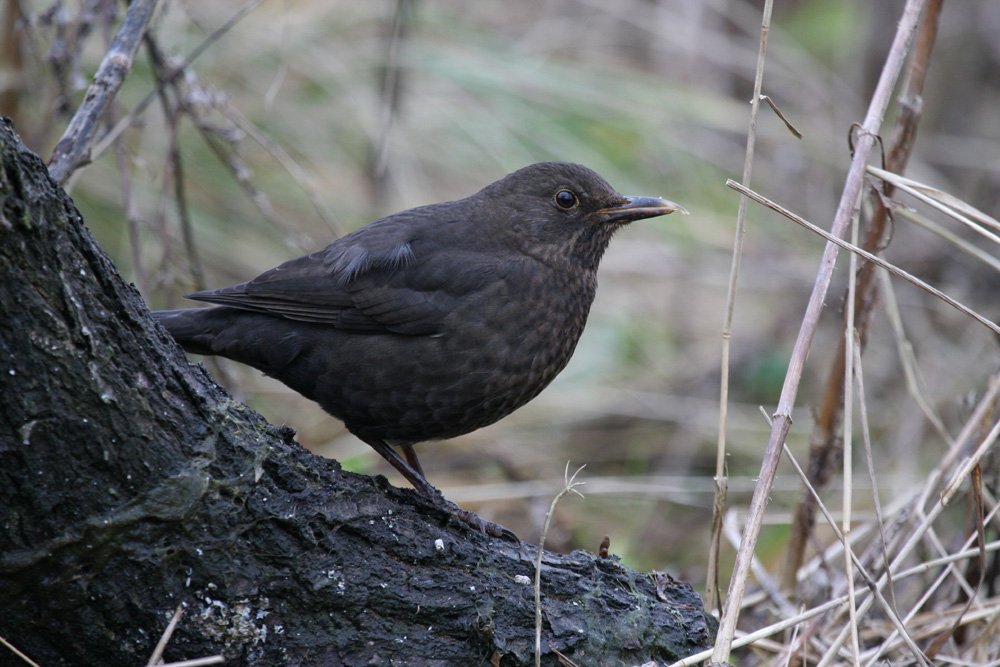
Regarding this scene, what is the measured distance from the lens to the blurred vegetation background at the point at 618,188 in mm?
5344

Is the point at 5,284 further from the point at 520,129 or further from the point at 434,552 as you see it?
the point at 520,129

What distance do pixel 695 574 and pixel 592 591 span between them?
86.8 inches

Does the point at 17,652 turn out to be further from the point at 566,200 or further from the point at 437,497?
the point at 566,200

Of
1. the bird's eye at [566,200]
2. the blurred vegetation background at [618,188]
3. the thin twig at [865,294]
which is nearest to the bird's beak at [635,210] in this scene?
the bird's eye at [566,200]

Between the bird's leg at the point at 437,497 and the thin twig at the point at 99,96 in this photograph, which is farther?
the bird's leg at the point at 437,497

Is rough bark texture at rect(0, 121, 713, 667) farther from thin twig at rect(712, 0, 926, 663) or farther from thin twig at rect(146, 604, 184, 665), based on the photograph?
thin twig at rect(712, 0, 926, 663)

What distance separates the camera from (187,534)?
190 centimetres

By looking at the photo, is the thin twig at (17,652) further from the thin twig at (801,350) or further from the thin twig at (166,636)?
the thin twig at (801,350)

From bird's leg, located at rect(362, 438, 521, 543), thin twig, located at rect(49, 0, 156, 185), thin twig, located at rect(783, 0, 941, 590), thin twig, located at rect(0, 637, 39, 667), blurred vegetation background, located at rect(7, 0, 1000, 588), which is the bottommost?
thin twig, located at rect(0, 637, 39, 667)

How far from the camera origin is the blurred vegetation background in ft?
17.5

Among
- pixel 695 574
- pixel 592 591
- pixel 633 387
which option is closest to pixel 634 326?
pixel 633 387

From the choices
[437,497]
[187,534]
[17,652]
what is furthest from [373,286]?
[17,652]

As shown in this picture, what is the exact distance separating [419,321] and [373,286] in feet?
0.79

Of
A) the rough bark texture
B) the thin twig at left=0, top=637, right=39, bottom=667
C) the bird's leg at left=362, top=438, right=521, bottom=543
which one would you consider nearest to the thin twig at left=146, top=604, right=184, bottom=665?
the rough bark texture
